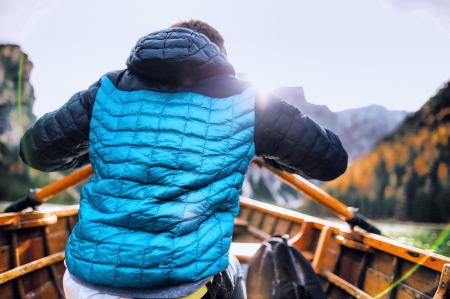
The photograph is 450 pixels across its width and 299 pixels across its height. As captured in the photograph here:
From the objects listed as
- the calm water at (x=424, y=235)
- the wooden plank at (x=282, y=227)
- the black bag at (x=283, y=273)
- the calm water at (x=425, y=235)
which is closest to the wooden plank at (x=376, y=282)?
the black bag at (x=283, y=273)

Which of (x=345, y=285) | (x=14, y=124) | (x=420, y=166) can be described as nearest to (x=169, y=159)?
(x=345, y=285)

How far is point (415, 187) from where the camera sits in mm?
51000

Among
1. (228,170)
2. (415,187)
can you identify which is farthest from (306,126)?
(415,187)

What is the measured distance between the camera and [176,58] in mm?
1091

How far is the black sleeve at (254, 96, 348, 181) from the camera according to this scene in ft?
4.05

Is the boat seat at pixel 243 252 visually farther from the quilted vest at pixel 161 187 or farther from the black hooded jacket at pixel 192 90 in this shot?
the quilted vest at pixel 161 187

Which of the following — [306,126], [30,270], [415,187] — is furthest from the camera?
[415,187]

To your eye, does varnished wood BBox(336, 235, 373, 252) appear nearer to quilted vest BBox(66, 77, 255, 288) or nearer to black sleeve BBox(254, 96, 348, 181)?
black sleeve BBox(254, 96, 348, 181)

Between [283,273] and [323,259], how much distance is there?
4.20ft

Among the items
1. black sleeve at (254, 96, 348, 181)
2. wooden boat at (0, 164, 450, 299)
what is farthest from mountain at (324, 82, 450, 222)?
black sleeve at (254, 96, 348, 181)

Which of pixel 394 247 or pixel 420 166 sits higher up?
pixel 394 247

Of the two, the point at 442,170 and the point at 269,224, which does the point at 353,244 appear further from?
the point at 442,170

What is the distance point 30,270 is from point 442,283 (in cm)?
303

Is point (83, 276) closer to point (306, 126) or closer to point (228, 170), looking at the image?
point (228, 170)
